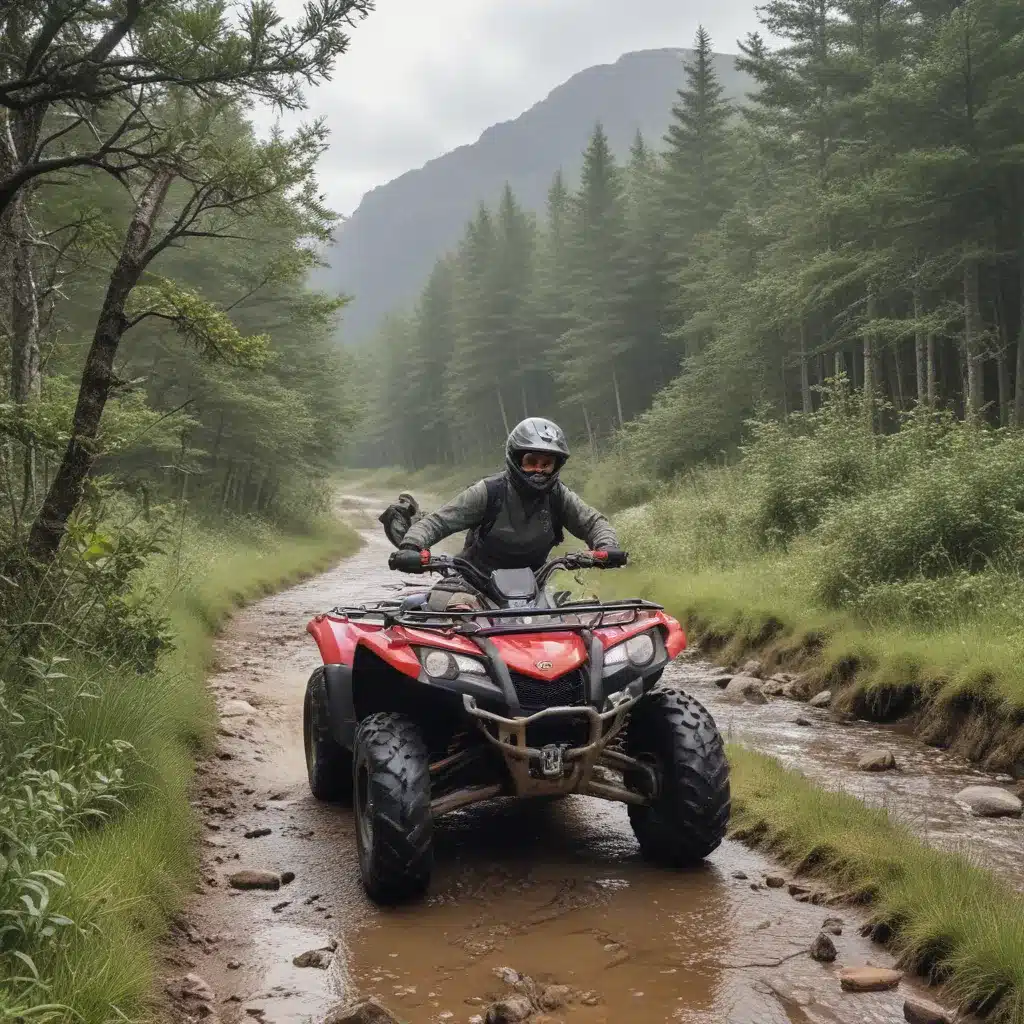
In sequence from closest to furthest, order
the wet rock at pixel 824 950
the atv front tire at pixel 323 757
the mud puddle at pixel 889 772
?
the wet rock at pixel 824 950 → the mud puddle at pixel 889 772 → the atv front tire at pixel 323 757

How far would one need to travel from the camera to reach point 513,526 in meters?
5.86

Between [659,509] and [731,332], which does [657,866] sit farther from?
[731,332]

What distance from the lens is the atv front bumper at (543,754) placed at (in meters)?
4.44

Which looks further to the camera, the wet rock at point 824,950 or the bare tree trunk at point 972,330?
the bare tree trunk at point 972,330

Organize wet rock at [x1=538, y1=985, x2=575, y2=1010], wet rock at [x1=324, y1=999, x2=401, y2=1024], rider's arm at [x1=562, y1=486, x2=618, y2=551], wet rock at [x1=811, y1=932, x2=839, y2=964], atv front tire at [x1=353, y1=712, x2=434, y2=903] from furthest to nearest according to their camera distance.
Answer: rider's arm at [x1=562, y1=486, x2=618, y2=551] < atv front tire at [x1=353, y1=712, x2=434, y2=903] < wet rock at [x1=811, y1=932, x2=839, y2=964] < wet rock at [x1=538, y1=985, x2=575, y2=1010] < wet rock at [x1=324, y1=999, x2=401, y2=1024]

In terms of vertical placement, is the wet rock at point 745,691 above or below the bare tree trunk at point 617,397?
below

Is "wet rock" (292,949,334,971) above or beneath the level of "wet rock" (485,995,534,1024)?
beneath

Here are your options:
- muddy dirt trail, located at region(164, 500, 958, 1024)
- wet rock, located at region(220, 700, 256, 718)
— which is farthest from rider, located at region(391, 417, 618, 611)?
wet rock, located at region(220, 700, 256, 718)

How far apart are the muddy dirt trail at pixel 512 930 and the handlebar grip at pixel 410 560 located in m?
1.57

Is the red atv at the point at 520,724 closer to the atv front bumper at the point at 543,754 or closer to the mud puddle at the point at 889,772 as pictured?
the atv front bumper at the point at 543,754

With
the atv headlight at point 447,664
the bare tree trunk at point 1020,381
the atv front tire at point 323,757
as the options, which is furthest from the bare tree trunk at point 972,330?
the atv headlight at point 447,664

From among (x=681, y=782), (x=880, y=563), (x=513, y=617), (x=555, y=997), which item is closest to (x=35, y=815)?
(x=555, y=997)

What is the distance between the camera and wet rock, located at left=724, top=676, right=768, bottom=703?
9.57 m

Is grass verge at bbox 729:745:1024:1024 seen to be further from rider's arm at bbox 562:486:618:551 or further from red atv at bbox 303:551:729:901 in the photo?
rider's arm at bbox 562:486:618:551
